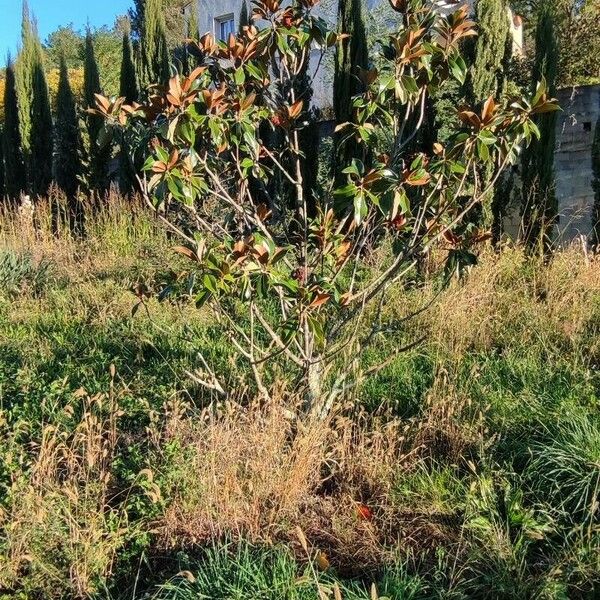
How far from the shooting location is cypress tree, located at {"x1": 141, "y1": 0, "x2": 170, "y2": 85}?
1095 cm

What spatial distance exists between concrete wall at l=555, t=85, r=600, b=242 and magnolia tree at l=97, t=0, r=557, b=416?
567cm

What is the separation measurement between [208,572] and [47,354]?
289 cm

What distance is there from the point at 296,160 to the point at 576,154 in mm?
6599

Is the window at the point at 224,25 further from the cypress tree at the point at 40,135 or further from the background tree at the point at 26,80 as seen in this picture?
the cypress tree at the point at 40,135

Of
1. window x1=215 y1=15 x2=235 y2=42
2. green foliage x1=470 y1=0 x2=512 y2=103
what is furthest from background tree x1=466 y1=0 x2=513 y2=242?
window x1=215 y1=15 x2=235 y2=42

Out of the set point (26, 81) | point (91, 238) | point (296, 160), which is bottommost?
point (91, 238)

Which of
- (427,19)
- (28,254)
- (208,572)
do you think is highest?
Answer: (427,19)

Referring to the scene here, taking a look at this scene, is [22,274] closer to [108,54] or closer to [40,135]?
[40,135]

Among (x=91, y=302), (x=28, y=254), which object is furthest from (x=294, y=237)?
(x=28, y=254)

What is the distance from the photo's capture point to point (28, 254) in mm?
7246

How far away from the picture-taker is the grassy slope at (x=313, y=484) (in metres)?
2.36

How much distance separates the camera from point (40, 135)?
1225 cm

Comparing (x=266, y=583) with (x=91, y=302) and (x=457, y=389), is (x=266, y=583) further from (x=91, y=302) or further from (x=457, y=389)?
(x=91, y=302)

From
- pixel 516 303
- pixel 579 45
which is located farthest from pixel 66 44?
pixel 516 303
